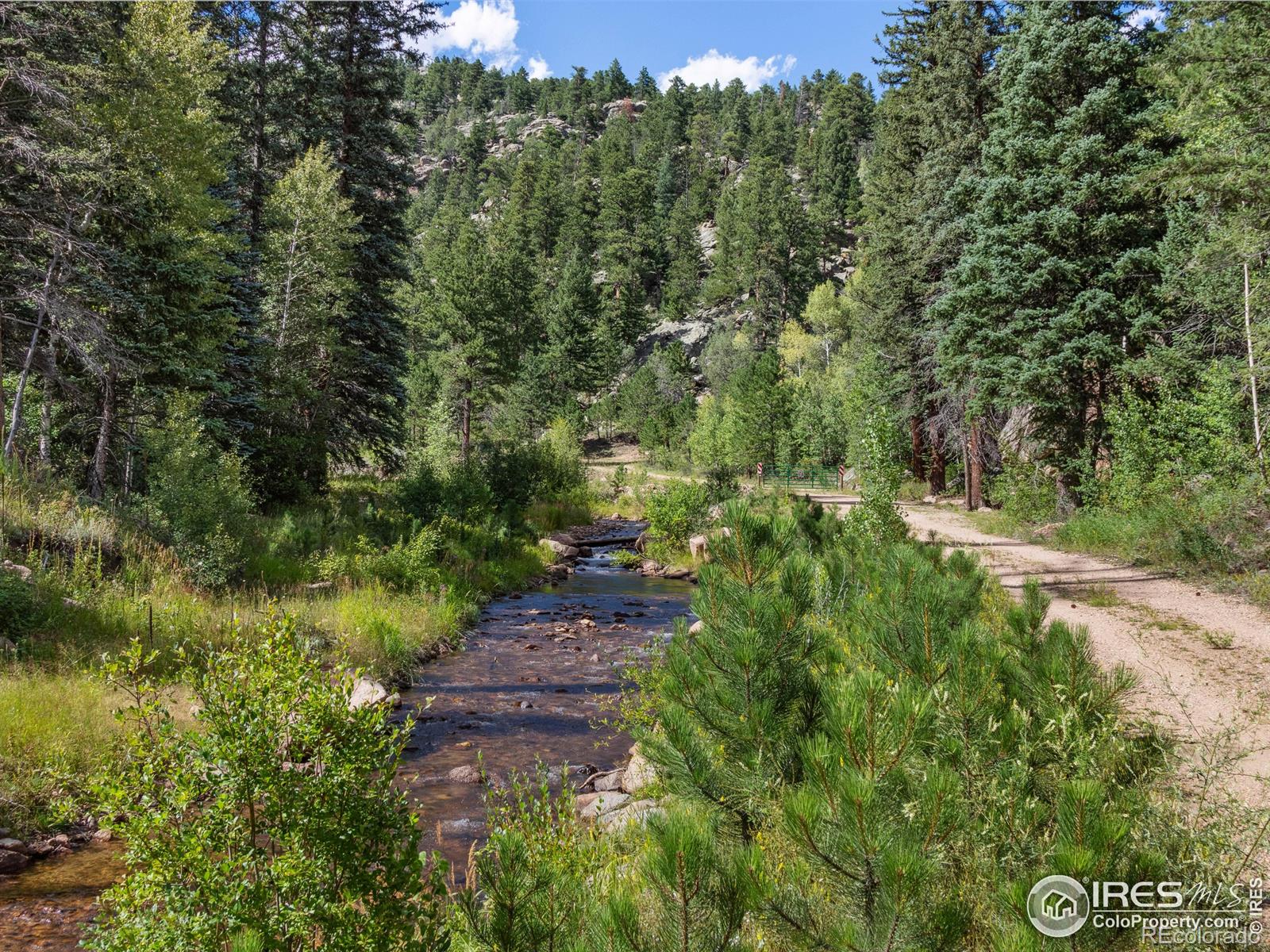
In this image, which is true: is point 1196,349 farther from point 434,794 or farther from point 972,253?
point 434,794

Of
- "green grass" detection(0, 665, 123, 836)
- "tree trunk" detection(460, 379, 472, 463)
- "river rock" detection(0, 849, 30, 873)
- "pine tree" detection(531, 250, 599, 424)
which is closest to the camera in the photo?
"river rock" detection(0, 849, 30, 873)

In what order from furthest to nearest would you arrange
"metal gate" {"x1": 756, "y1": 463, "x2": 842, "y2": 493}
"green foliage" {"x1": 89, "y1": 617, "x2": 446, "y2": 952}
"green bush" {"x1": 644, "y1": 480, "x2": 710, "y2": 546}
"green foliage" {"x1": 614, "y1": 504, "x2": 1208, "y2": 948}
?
"metal gate" {"x1": 756, "y1": 463, "x2": 842, "y2": 493}
"green bush" {"x1": 644, "y1": 480, "x2": 710, "y2": 546}
"green foliage" {"x1": 89, "y1": 617, "x2": 446, "y2": 952}
"green foliage" {"x1": 614, "y1": 504, "x2": 1208, "y2": 948}

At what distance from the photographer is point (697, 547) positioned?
21766mm

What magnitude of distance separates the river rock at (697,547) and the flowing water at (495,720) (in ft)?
11.4

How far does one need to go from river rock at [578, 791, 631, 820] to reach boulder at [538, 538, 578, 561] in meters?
15.9

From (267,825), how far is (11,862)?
167 inches

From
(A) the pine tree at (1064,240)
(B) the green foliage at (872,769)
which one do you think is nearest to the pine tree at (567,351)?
(A) the pine tree at (1064,240)

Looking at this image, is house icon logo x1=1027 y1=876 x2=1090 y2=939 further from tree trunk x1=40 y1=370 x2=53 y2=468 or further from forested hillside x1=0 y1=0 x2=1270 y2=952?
tree trunk x1=40 y1=370 x2=53 y2=468

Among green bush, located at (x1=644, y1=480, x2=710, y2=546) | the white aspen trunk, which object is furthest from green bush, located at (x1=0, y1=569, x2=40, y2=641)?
the white aspen trunk

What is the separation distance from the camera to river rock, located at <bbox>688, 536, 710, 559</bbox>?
21325mm

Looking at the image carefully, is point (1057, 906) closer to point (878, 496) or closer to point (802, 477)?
point (878, 496)

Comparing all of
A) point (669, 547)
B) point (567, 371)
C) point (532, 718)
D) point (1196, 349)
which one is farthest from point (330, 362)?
Answer: point (567, 371)

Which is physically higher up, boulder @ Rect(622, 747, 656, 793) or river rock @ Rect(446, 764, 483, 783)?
boulder @ Rect(622, 747, 656, 793)

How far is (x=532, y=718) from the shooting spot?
923 cm
